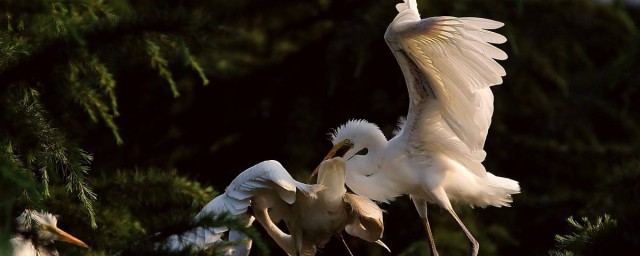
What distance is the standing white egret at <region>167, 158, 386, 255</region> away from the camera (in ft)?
8.73

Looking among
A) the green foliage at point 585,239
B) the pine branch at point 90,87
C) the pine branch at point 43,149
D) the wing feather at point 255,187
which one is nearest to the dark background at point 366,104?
the pine branch at point 90,87

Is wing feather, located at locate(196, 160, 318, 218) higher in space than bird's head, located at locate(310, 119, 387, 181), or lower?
higher

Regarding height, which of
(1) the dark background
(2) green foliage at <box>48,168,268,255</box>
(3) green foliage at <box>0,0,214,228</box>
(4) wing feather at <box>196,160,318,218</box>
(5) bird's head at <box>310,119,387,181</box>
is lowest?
(1) the dark background

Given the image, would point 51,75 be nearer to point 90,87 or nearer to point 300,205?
point 90,87

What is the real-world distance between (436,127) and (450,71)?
10.1 inches

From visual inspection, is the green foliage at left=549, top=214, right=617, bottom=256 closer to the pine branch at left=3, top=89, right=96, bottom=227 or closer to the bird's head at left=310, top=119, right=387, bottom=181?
the bird's head at left=310, top=119, right=387, bottom=181

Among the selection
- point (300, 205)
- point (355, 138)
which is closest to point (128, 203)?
point (300, 205)

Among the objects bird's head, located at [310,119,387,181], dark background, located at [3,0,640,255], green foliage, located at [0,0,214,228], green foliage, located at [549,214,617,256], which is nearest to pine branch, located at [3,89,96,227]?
green foliage, located at [0,0,214,228]

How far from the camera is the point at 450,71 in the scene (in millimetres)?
2816

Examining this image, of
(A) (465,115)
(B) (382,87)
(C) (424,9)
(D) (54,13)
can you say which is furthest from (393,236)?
(D) (54,13)

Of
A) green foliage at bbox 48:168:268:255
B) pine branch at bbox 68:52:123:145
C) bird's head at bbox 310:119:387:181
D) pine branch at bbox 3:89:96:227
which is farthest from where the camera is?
bird's head at bbox 310:119:387:181

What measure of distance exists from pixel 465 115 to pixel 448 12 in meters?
1.44

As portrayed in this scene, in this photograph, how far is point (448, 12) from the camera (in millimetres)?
4301

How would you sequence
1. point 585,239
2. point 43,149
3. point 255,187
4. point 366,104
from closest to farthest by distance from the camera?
point 43,149
point 585,239
point 255,187
point 366,104
